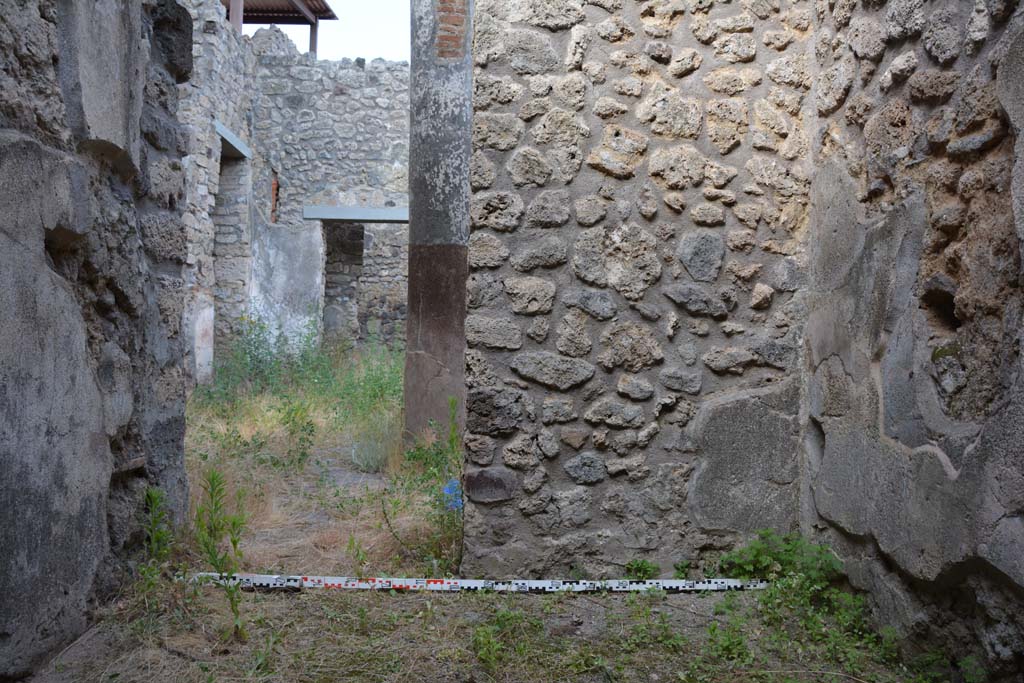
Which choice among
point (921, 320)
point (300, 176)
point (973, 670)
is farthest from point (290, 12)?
point (973, 670)

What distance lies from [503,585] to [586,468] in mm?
547

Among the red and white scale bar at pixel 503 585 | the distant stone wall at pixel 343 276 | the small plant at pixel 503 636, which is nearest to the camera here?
the small plant at pixel 503 636

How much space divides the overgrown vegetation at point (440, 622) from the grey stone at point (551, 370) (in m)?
0.55

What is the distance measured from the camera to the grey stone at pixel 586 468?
10.2 feet

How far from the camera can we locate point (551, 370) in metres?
3.10

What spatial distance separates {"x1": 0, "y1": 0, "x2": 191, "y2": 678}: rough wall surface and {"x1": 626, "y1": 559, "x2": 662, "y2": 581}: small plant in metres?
1.80

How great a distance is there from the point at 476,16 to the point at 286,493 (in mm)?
2844

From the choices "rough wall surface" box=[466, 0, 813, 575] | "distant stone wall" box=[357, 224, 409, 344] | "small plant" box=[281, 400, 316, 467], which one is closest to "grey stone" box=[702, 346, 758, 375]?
"rough wall surface" box=[466, 0, 813, 575]

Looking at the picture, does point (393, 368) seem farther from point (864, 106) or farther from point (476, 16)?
point (864, 106)

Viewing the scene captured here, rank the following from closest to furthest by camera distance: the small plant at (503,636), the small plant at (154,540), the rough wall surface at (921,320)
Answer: the rough wall surface at (921,320)
the small plant at (503,636)
the small plant at (154,540)

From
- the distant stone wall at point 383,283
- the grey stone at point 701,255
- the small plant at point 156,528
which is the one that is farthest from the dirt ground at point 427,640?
the distant stone wall at point 383,283

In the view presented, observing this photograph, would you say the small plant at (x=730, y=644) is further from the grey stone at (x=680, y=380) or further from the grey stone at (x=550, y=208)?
the grey stone at (x=550, y=208)

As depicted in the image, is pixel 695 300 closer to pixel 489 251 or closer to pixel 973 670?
pixel 489 251

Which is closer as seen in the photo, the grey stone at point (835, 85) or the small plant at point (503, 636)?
the small plant at point (503, 636)
